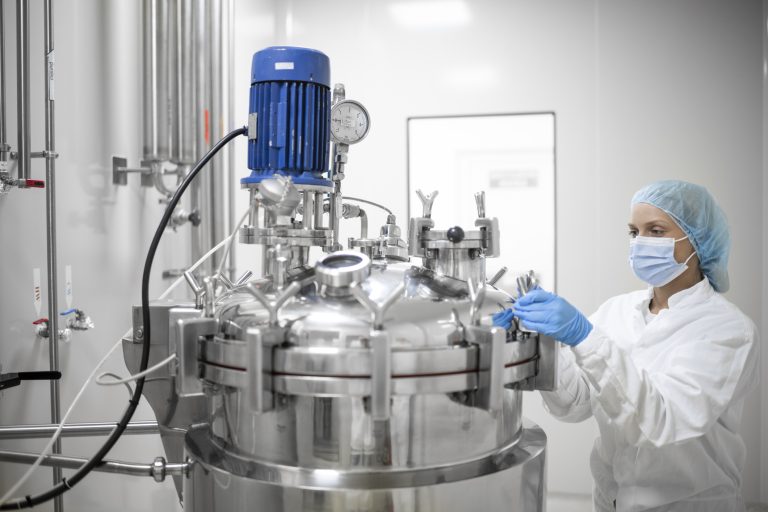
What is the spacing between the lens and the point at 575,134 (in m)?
3.10

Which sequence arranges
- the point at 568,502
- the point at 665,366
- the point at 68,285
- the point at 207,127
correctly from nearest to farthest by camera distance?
the point at 665,366, the point at 68,285, the point at 207,127, the point at 568,502

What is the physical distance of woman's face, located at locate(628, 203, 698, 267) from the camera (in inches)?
65.6

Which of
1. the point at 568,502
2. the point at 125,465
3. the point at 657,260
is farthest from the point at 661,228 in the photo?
the point at 568,502

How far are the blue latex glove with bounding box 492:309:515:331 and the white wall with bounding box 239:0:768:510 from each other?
83.5 inches

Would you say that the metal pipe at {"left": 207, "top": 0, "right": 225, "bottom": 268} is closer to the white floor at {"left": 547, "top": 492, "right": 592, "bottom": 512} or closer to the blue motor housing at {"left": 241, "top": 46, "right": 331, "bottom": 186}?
the blue motor housing at {"left": 241, "top": 46, "right": 331, "bottom": 186}

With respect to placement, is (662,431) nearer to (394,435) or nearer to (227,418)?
(394,435)

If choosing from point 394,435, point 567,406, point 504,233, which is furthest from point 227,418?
point 504,233

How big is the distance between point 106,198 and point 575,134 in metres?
2.04

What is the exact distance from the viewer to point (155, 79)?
226 centimetres

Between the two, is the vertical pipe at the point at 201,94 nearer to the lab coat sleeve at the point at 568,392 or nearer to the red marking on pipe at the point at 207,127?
the red marking on pipe at the point at 207,127

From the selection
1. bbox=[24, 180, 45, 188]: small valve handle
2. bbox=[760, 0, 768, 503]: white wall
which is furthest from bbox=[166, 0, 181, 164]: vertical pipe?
bbox=[760, 0, 768, 503]: white wall

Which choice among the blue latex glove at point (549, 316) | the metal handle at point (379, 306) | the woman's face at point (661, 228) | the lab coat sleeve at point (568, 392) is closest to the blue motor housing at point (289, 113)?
the metal handle at point (379, 306)

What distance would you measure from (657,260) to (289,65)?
1.04 m

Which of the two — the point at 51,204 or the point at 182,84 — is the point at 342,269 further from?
the point at 182,84
